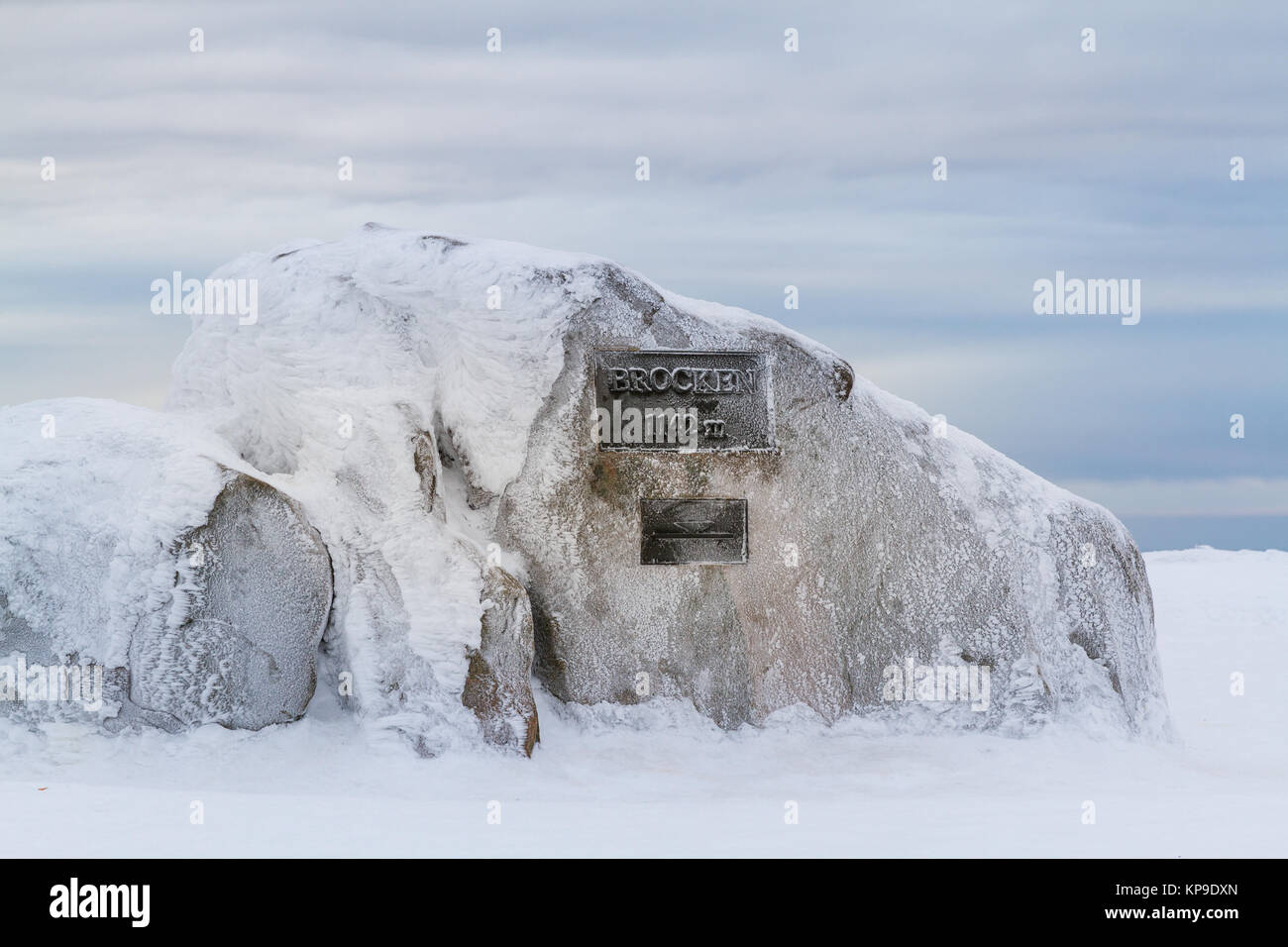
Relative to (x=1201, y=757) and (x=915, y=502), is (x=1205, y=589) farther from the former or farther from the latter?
(x=915, y=502)

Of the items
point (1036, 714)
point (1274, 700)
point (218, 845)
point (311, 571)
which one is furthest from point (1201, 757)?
point (218, 845)

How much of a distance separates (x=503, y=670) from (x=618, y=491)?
116 cm

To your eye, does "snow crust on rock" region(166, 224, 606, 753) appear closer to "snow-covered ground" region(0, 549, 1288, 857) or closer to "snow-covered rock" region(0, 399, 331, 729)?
"snow-covered rock" region(0, 399, 331, 729)

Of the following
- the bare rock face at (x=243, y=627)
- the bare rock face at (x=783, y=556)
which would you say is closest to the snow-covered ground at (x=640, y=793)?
the bare rock face at (x=243, y=627)

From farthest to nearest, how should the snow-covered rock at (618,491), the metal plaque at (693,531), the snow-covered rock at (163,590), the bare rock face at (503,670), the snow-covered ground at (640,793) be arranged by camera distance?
1. the metal plaque at (693,531)
2. the snow-covered rock at (618,491)
3. the bare rock face at (503,670)
4. the snow-covered rock at (163,590)
5. the snow-covered ground at (640,793)

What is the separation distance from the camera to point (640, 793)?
6242 mm

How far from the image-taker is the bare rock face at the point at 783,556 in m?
6.98

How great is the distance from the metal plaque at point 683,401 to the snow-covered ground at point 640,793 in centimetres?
141

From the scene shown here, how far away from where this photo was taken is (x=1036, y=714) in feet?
23.8

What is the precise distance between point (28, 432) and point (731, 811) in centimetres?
386

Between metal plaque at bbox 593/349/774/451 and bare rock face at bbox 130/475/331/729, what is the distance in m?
1.70

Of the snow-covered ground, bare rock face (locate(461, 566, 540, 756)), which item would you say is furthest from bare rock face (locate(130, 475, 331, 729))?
bare rock face (locate(461, 566, 540, 756))

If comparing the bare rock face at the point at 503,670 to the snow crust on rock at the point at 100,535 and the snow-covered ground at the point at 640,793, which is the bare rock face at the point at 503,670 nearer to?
the snow-covered ground at the point at 640,793

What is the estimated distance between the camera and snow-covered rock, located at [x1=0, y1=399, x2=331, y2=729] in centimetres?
614
